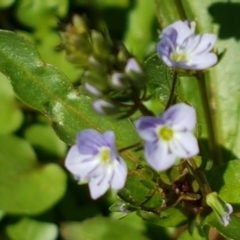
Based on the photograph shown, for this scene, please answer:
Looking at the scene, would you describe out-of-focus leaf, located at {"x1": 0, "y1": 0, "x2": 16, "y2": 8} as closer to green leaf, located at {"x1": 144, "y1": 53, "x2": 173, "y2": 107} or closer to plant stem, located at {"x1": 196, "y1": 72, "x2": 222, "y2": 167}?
green leaf, located at {"x1": 144, "y1": 53, "x2": 173, "y2": 107}

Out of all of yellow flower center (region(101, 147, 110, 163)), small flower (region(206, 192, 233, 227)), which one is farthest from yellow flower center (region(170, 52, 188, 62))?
small flower (region(206, 192, 233, 227))

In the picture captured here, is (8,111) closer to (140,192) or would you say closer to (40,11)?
(40,11)

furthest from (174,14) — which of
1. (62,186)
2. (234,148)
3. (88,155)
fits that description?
(88,155)

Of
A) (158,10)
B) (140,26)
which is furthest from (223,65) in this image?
(140,26)

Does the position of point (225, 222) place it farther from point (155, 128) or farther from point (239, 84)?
point (239, 84)

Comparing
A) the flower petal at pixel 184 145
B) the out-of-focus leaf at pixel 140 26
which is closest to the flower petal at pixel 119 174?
the flower petal at pixel 184 145

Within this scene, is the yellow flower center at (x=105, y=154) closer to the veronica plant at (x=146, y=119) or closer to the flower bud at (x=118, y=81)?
the veronica plant at (x=146, y=119)

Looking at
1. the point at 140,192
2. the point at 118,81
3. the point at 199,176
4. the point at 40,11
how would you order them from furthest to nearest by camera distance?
the point at 40,11, the point at 140,192, the point at 199,176, the point at 118,81
